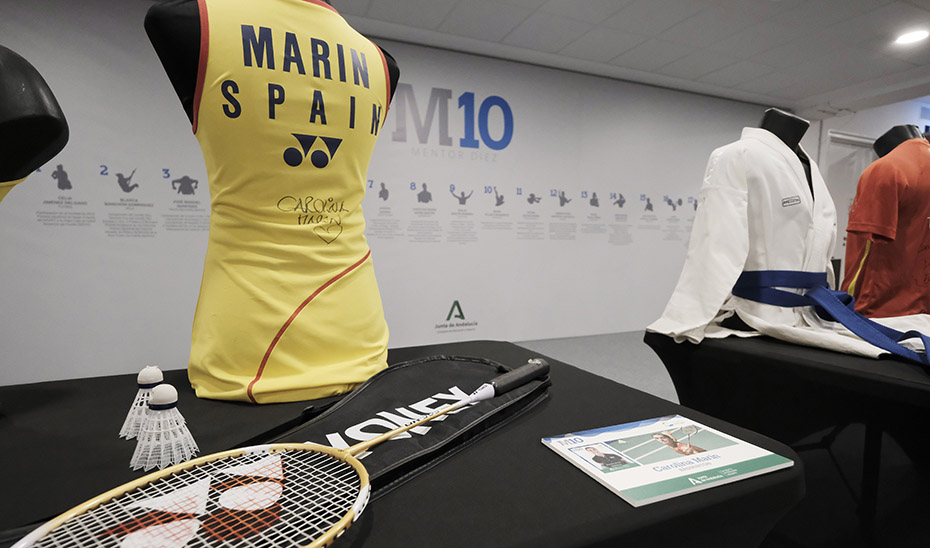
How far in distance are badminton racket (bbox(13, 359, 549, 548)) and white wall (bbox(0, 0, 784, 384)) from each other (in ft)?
10.4

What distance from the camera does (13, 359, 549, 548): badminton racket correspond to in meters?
0.37

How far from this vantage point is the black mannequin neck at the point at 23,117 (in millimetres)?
572

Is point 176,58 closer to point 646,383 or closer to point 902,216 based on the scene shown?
point 902,216

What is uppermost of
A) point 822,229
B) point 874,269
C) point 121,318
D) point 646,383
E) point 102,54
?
point 102,54

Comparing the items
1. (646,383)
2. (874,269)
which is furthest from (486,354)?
(646,383)

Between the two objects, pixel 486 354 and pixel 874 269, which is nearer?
pixel 486 354

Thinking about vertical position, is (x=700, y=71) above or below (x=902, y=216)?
above

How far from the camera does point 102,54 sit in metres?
2.88

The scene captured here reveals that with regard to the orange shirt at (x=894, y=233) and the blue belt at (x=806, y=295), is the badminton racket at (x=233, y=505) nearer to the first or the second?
the blue belt at (x=806, y=295)

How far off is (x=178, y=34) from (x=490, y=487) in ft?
2.56

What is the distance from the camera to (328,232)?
794 millimetres

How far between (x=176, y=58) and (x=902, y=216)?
259 cm

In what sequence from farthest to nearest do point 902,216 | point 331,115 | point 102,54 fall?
1. point 102,54
2. point 902,216
3. point 331,115

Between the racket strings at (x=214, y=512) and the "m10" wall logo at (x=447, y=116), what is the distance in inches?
136
